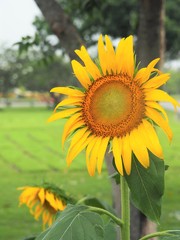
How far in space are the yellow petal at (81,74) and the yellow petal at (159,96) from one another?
17cm

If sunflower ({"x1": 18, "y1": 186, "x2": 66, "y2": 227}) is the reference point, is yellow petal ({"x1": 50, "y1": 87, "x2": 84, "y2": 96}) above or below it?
above

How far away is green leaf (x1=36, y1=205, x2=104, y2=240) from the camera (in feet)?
4.87

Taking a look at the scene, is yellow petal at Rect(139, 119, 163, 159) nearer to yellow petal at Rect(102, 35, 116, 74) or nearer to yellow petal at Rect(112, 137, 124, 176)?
yellow petal at Rect(112, 137, 124, 176)

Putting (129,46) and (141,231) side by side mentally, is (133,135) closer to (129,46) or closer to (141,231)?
(129,46)

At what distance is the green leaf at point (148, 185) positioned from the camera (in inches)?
55.8

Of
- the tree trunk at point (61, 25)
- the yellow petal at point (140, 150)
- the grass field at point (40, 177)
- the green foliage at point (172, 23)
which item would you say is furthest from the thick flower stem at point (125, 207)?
the green foliage at point (172, 23)

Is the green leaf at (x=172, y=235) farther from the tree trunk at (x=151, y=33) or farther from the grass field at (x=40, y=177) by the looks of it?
the tree trunk at (x=151, y=33)

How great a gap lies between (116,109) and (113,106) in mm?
13

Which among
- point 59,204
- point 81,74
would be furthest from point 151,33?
point 81,74

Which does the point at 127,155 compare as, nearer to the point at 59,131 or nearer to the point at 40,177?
the point at 40,177

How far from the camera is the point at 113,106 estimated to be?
4.66 feet

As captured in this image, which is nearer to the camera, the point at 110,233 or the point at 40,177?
the point at 110,233

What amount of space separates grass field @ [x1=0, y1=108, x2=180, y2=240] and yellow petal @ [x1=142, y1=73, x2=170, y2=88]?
Result: 7.54ft

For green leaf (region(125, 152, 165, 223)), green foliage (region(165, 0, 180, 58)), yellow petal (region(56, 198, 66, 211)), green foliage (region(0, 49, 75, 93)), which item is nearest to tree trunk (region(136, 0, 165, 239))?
yellow petal (region(56, 198, 66, 211))
